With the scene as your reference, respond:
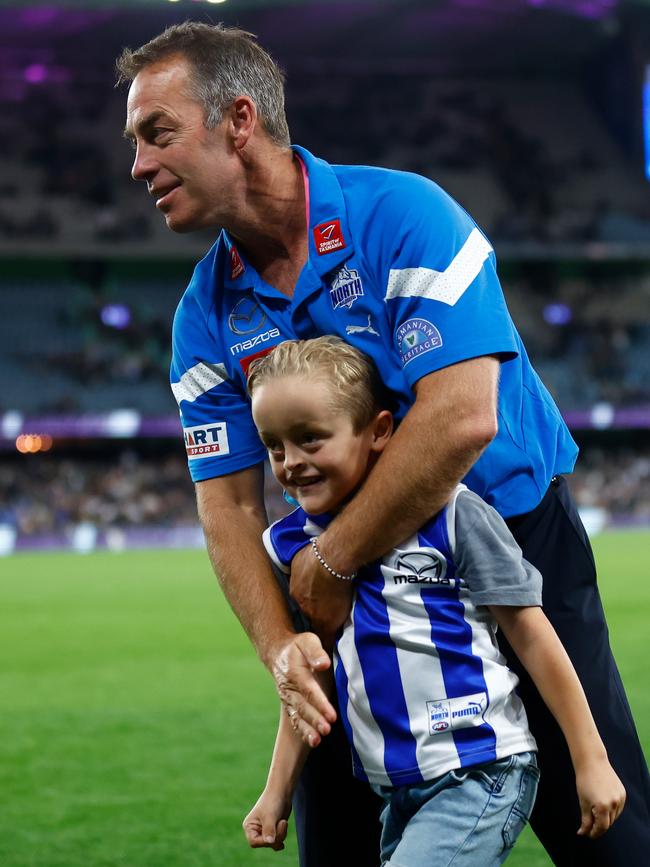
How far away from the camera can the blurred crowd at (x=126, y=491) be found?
31.0 meters

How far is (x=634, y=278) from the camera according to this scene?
38.1 m

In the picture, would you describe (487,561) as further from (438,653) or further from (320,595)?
(320,595)

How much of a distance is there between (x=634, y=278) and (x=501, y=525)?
3723 centimetres

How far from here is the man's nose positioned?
102 inches

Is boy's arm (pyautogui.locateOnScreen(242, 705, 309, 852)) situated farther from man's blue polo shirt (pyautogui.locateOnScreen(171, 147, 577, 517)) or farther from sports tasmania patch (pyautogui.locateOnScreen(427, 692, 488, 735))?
man's blue polo shirt (pyautogui.locateOnScreen(171, 147, 577, 517))

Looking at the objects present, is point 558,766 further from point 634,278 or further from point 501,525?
point 634,278

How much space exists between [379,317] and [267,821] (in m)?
1.05

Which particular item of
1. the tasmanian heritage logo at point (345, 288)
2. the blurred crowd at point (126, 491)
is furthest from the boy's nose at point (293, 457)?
the blurred crowd at point (126, 491)

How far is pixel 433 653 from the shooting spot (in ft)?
7.56

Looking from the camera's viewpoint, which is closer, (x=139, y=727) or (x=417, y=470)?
(x=417, y=470)

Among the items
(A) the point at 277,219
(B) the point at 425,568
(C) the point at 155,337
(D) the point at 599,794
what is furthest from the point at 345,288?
(C) the point at 155,337

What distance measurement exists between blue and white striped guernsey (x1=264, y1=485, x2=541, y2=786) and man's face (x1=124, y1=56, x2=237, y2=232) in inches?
32.5

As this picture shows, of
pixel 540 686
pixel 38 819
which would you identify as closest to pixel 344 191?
pixel 540 686

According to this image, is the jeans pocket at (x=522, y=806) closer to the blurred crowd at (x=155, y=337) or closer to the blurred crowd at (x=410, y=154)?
the blurred crowd at (x=155, y=337)
